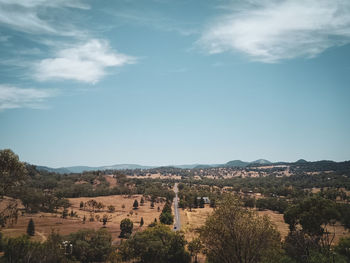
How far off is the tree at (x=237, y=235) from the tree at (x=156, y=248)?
34823 mm

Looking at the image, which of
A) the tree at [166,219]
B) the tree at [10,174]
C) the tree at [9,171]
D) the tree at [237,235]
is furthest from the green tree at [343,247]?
the tree at [166,219]

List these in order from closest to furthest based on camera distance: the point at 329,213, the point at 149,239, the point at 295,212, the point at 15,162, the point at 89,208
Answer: the point at 15,162
the point at 329,213
the point at 149,239
the point at 295,212
the point at 89,208

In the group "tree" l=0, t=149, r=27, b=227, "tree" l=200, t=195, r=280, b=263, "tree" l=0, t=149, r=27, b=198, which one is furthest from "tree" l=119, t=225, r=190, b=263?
"tree" l=0, t=149, r=27, b=198

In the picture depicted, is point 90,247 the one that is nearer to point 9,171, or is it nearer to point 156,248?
point 156,248

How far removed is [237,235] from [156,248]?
3852 centimetres

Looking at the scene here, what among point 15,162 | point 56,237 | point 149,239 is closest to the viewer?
point 15,162

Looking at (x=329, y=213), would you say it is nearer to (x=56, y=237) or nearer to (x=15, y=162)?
(x=56, y=237)

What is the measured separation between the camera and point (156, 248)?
61500 millimetres

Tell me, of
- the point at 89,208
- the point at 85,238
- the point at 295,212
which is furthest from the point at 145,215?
the point at 295,212

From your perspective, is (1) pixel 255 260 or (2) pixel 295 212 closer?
(1) pixel 255 260

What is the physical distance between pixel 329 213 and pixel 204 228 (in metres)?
43.2

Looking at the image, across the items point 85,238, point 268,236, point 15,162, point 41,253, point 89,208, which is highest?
point 15,162

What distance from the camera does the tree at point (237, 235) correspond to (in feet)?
95.7

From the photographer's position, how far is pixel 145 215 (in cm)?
14275
